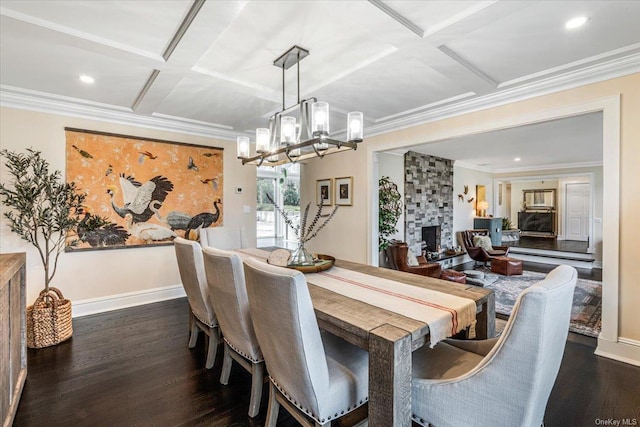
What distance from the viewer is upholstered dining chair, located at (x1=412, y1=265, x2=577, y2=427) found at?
1.05 meters

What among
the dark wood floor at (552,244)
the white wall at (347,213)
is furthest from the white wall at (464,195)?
the white wall at (347,213)

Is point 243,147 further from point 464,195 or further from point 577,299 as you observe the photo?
point 464,195

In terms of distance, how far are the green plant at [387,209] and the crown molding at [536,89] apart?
1395 millimetres

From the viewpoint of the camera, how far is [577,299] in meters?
4.21

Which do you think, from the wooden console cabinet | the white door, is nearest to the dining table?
the wooden console cabinet

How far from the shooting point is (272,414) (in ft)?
5.43

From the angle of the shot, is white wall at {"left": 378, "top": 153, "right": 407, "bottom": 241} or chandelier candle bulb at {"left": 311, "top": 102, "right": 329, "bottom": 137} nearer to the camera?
chandelier candle bulb at {"left": 311, "top": 102, "right": 329, "bottom": 137}

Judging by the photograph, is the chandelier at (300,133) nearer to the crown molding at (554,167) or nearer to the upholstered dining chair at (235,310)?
the upholstered dining chair at (235,310)

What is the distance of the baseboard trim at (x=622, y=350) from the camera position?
8.07ft

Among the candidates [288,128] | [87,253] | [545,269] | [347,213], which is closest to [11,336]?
[87,253]

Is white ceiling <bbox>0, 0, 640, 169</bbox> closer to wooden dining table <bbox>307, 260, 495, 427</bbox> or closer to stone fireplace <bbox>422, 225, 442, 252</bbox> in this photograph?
wooden dining table <bbox>307, 260, 495, 427</bbox>

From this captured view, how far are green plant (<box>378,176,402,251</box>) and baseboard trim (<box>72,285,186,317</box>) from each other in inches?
125

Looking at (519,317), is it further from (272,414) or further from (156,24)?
(156,24)

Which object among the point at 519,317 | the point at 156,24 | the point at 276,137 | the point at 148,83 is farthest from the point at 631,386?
the point at 148,83
